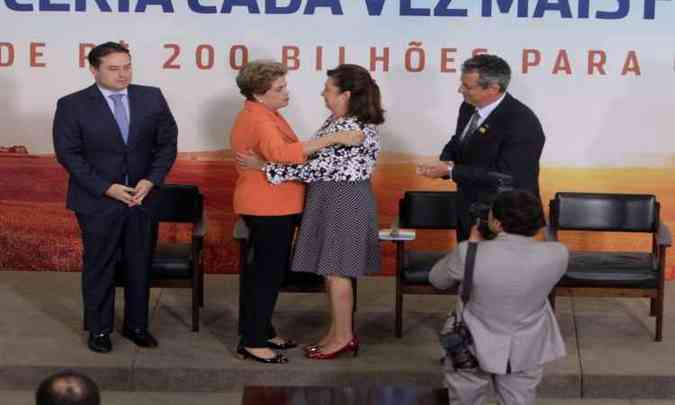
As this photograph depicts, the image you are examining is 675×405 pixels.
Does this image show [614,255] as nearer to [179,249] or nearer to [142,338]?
[179,249]

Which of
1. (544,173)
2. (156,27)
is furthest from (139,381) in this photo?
(544,173)

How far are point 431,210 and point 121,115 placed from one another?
1.86m

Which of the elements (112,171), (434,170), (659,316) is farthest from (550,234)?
(112,171)

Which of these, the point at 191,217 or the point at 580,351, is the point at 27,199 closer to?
the point at 191,217

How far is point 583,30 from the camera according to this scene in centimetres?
801

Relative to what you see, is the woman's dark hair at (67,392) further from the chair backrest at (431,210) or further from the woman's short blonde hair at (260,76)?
the chair backrest at (431,210)

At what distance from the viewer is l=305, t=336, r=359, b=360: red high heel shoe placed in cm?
641

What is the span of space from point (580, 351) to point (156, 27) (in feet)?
10.7

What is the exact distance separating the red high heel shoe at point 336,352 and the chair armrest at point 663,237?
1642 millimetres

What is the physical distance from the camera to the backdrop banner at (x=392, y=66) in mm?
7992

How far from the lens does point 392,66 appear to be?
802cm

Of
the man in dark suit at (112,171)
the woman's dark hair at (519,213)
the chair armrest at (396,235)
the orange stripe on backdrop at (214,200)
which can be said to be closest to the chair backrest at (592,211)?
the orange stripe on backdrop at (214,200)

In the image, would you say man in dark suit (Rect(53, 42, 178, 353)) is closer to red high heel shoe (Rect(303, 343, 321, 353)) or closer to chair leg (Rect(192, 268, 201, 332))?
chair leg (Rect(192, 268, 201, 332))

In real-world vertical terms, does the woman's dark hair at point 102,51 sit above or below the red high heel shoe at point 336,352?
above
